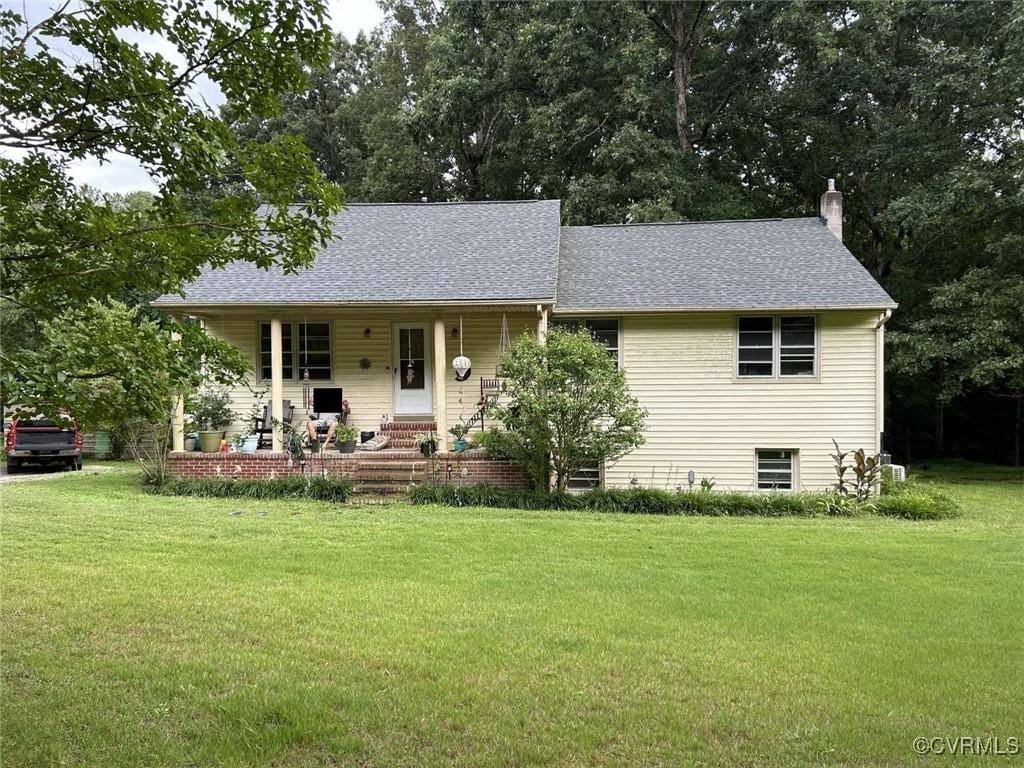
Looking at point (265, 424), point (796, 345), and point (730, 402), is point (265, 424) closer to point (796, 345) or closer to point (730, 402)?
point (730, 402)

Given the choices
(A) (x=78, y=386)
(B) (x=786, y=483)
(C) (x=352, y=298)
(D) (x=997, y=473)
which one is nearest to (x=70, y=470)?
(C) (x=352, y=298)

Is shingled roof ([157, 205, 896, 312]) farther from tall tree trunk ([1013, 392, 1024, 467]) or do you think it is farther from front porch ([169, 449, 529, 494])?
tall tree trunk ([1013, 392, 1024, 467])

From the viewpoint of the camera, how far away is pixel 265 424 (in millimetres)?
13250

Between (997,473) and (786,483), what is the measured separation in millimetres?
10289

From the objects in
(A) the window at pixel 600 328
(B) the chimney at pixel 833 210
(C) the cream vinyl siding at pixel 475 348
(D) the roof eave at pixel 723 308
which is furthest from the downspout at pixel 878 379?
(C) the cream vinyl siding at pixel 475 348

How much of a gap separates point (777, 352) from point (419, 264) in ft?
24.5

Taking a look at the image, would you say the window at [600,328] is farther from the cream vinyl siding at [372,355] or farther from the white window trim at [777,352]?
the white window trim at [777,352]

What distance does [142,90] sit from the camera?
10.5 ft

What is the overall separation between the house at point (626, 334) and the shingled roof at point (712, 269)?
6cm

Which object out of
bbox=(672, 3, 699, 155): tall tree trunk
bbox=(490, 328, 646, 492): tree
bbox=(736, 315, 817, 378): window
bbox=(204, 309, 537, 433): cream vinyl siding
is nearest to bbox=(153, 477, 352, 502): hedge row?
bbox=(204, 309, 537, 433): cream vinyl siding

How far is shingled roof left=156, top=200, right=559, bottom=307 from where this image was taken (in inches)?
487

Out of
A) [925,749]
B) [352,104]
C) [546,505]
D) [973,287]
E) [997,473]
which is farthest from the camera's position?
[352,104]

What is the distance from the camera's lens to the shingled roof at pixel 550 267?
12.5 meters

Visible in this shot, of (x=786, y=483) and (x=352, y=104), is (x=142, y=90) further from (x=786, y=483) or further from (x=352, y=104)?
(x=352, y=104)
